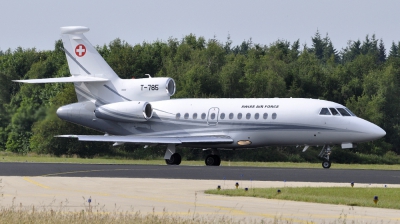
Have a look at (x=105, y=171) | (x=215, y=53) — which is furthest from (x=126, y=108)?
(x=215, y=53)

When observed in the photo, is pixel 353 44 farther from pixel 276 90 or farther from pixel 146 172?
pixel 146 172

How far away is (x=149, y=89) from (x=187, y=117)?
330 centimetres

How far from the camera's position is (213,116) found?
4475cm

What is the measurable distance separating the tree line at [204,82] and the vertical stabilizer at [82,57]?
9.42ft

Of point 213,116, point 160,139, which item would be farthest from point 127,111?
point 213,116

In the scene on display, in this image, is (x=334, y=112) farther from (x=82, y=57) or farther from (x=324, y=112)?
(x=82, y=57)

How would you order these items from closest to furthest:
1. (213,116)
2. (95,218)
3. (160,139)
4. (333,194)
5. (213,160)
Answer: (95,218)
(333,194)
(160,139)
(213,116)
(213,160)

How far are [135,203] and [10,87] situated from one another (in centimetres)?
4853

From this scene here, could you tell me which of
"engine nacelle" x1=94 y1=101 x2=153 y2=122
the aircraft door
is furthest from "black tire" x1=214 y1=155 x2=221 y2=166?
"engine nacelle" x1=94 y1=101 x2=153 y2=122

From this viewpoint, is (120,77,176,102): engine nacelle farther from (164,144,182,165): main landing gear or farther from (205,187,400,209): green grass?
(205,187,400,209): green grass

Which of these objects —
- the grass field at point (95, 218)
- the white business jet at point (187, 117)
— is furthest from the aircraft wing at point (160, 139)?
the grass field at point (95, 218)

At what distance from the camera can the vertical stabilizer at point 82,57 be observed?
160 ft

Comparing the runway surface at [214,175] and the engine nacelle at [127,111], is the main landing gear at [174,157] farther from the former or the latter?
the runway surface at [214,175]

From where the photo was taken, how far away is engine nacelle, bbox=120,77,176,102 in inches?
1869
